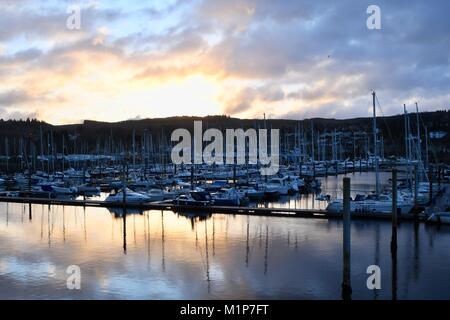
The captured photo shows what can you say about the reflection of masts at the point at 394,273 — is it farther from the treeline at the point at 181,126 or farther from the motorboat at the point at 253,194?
the treeline at the point at 181,126

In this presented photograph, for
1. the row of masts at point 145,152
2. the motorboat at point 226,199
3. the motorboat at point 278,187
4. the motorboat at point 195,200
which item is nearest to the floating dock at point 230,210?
the motorboat at point 195,200

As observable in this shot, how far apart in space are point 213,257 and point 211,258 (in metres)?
0.20

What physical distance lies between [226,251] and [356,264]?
5793mm

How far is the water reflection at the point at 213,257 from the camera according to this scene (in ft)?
54.0

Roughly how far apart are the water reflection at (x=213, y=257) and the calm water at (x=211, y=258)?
4 centimetres

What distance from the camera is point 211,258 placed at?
20922 millimetres

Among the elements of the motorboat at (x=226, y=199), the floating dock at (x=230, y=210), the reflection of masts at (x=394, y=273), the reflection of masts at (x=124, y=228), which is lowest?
the reflection of masts at (x=394, y=273)

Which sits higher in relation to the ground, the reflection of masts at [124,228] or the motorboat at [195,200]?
the motorboat at [195,200]

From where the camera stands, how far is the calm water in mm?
16406

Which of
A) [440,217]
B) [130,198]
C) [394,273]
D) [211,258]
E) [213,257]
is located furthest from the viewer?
[130,198]

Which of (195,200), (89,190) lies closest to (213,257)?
(195,200)

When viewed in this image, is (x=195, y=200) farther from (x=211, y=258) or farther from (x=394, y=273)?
(x=394, y=273)
